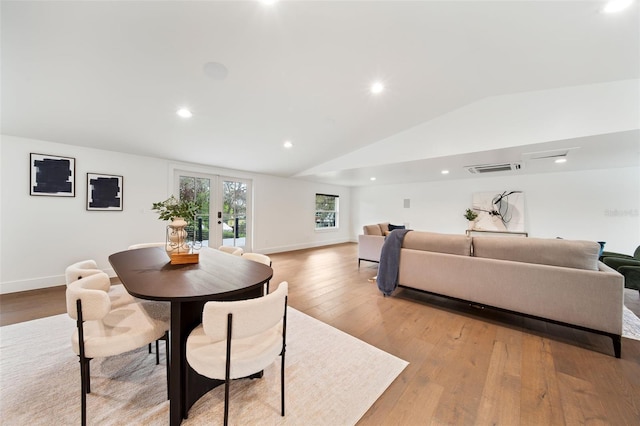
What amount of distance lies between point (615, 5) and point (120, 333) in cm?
412

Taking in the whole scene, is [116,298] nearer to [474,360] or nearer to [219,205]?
[474,360]

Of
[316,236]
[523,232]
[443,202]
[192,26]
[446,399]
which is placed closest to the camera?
[446,399]

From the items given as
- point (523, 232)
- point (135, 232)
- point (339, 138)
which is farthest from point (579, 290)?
point (135, 232)

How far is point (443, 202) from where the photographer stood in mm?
6672

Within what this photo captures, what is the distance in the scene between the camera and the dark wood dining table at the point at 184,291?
47.7 inches

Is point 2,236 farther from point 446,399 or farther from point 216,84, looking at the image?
point 446,399

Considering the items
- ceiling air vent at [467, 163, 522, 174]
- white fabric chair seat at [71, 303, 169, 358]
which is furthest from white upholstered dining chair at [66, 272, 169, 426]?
ceiling air vent at [467, 163, 522, 174]

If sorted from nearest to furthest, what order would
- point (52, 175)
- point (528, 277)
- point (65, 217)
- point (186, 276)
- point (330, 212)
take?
point (186, 276)
point (528, 277)
point (52, 175)
point (65, 217)
point (330, 212)

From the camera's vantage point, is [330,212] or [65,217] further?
[330,212]

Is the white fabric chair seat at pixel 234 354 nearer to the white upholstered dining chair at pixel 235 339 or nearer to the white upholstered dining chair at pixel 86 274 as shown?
the white upholstered dining chair at pixel 235 339

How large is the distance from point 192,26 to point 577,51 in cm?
Answer: 361

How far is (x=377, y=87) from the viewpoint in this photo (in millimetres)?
2957

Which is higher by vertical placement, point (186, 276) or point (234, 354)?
point (186, 276)

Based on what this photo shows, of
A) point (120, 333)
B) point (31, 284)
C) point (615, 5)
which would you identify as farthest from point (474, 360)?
point (31, 284)
